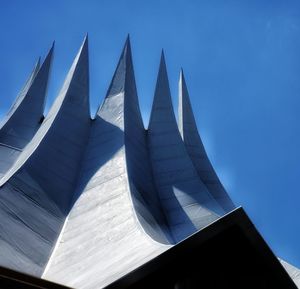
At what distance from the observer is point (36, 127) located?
48.5 feet

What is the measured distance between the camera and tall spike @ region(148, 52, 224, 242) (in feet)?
34.5

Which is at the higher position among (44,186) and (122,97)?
(122,97)

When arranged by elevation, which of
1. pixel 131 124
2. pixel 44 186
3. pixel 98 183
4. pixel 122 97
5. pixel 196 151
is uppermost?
pixel 122 97

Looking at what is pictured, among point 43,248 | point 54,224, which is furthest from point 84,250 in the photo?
point 54,224

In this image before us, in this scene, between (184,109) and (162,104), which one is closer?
(162,104)

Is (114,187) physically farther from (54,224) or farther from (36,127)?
(36,127)

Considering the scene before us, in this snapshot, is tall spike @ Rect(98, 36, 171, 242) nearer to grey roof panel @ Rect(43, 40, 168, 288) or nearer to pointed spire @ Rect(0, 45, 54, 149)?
grey roof panel @ Rect(43, 40, 168, 288)

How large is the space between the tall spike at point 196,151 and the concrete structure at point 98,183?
0.04 metres

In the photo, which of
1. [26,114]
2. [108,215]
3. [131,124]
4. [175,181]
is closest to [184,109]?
[131,124]

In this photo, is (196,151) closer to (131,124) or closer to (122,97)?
(131,124)

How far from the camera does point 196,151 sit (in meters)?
14.7

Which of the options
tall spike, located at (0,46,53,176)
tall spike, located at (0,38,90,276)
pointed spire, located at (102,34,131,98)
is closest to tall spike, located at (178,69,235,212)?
pointed spire, located at (102,34,131,98)

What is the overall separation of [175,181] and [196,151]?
9.36ft

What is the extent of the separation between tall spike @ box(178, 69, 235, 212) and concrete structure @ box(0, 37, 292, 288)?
0.04 metres
